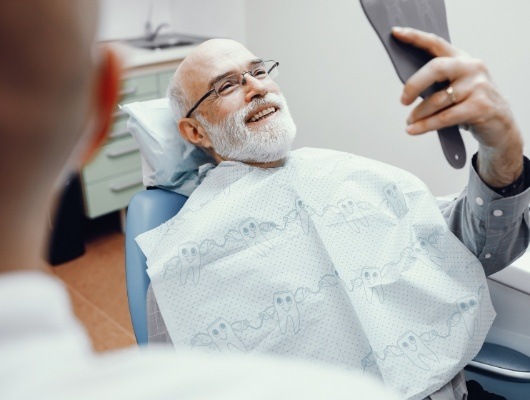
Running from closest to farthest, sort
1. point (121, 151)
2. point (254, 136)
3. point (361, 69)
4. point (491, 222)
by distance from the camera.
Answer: point (491, 222) < point (254, 136) < point (361, 69) < point (121, 151)

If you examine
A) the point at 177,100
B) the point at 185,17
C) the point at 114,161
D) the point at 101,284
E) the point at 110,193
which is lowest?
the point at 101,284

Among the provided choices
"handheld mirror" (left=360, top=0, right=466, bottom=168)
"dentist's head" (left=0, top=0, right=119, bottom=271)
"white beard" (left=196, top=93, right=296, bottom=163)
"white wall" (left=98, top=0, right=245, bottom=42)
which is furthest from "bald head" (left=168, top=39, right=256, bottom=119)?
"white wall" (left=98, top=0, right=245, bottom=42)

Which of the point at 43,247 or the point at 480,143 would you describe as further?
the point at 480,143

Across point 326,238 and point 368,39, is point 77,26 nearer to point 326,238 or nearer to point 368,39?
point 326,238

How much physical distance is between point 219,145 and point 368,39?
3.67ft

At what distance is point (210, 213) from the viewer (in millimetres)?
1376

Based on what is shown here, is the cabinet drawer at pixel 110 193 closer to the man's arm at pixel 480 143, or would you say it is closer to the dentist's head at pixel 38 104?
the man's arm at pixel 480 143

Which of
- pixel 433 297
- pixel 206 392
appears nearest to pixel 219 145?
pixel 433 297

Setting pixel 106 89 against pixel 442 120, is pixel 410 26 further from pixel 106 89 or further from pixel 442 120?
pixel 106 89

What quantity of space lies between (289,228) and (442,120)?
545 millimetres

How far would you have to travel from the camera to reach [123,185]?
2.87 meters

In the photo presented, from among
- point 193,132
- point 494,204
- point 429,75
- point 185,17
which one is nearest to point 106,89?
point 429,75

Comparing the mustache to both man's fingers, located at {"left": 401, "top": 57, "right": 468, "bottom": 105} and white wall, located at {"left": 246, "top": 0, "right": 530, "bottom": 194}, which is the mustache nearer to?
A: man's fingers, located at {"left": 401, "top": 57, "right": 468, "bottom": 105}

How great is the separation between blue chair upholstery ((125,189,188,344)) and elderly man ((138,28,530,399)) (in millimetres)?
32
